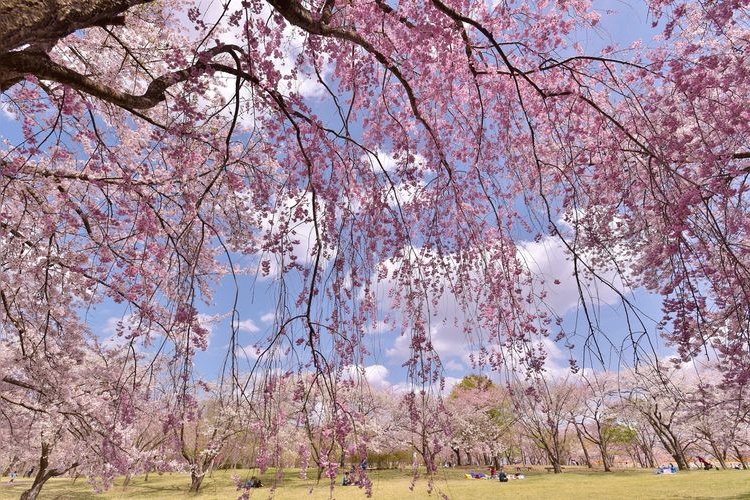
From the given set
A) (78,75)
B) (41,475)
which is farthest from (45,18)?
(41,475)

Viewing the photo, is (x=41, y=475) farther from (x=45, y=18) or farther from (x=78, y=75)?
(x=45, y=18)

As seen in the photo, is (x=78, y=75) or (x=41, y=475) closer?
(x=78, y=75)

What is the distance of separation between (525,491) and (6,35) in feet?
53.9

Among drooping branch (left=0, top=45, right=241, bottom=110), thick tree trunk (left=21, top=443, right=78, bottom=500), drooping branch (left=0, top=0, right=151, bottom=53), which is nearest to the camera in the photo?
drooping branch (left=0, top=0, right=151, bottom=53)

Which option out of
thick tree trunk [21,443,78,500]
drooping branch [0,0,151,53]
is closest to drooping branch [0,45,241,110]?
drooping branch [0,0,151,53]

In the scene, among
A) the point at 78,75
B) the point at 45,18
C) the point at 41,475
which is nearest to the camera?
the point at 45,18

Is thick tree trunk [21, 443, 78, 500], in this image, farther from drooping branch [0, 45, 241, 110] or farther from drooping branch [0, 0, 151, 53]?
drooping branch [0, 0, 151, 53]

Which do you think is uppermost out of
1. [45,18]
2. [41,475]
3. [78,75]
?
[78,75]

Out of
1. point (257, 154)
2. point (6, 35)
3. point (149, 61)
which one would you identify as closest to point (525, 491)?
point (257, 154)

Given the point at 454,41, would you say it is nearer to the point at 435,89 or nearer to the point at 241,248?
the point at 435,89

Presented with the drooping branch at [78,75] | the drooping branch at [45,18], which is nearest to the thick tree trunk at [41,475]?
the drooping branch at [78,75]

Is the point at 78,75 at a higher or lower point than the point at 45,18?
higher

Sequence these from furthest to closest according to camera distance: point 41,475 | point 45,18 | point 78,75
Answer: point 41,475, point 78,75, point 45,18

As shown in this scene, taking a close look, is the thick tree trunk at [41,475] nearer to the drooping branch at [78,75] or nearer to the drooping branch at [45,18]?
the drooping branch at [78,75]
